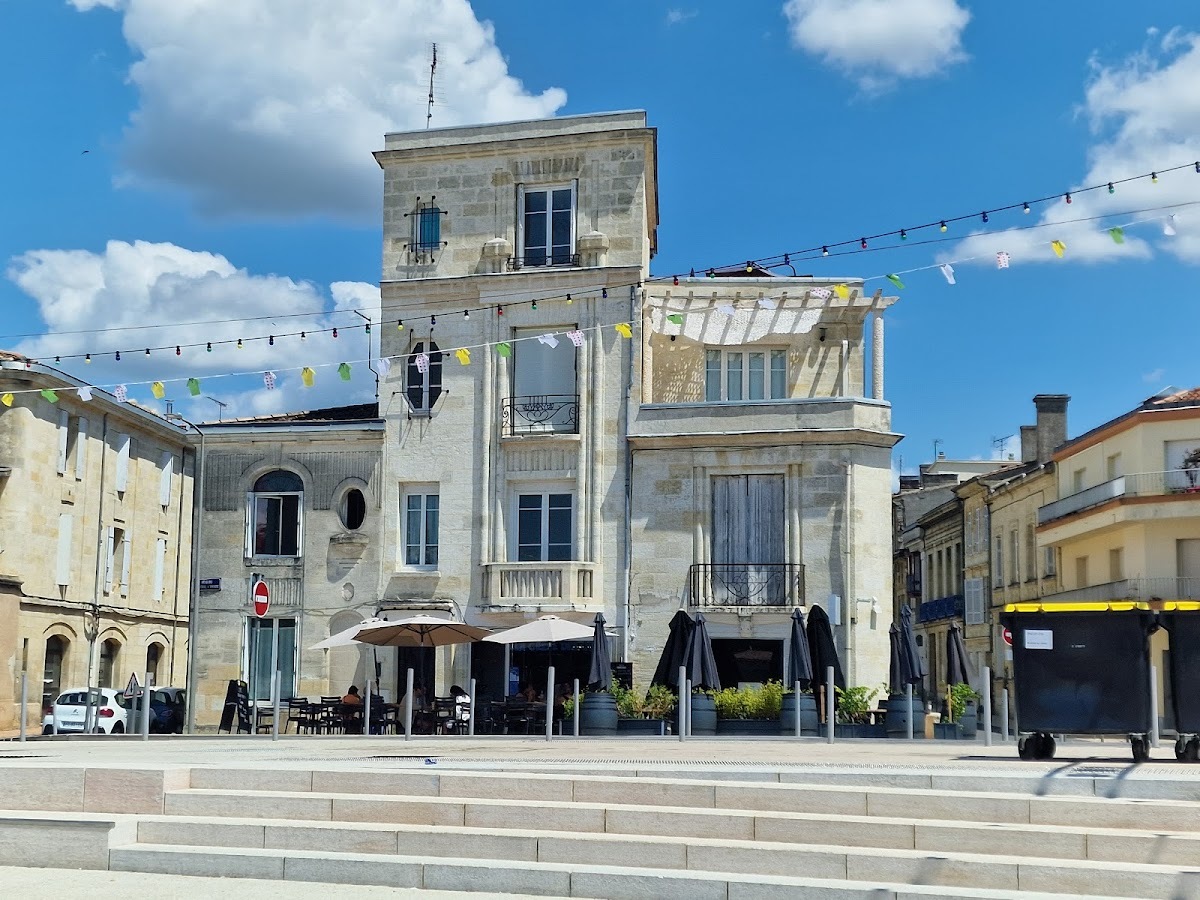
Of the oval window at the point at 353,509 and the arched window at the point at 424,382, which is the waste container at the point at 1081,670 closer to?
the arched window at the point at 424,382

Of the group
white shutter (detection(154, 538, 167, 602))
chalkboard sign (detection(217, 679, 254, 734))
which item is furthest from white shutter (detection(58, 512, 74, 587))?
chalkboard sign (detection(217, 679, 254, 734))

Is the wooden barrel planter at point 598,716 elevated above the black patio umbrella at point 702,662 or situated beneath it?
situated beneath

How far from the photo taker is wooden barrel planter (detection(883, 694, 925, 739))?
21312mm

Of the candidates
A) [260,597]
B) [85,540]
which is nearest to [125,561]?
[85,540]

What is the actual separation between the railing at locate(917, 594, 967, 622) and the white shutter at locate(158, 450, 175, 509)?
1085 inches

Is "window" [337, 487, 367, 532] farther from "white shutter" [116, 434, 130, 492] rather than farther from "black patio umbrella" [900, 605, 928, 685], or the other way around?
"black patio umbrella" [900, 605, 928, 685]

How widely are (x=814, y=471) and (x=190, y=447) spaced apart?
699 inches

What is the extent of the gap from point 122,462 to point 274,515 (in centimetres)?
646

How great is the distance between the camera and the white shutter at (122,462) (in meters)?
34.4

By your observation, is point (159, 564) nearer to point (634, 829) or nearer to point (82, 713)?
point (82, 713)

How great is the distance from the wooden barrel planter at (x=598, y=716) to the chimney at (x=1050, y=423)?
2761 cm

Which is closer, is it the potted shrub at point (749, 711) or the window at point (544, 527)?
the potted shrub at point (749, 711)

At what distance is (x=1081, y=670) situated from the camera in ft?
40.6

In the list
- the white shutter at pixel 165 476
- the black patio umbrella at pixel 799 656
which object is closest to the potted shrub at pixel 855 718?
the black patio umbrella at pixel 799 656
